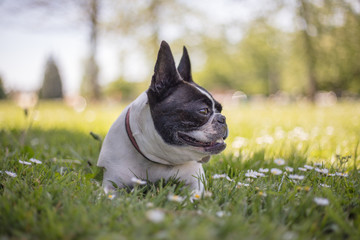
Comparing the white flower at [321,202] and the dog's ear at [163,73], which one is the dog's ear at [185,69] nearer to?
the dog's ear at [163,73]

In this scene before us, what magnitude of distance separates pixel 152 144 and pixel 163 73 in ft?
1.55

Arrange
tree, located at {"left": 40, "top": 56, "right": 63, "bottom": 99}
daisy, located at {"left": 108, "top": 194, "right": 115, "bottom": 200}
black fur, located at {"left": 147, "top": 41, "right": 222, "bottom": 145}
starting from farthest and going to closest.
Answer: tree, located at {"left": 40, "top": 56, "right": 63, "bottom": 99} < black fur, located at {"left": 147, "top": 41, "right": 222, "bottom": 145} < daisy, located at {"left": 108, "top": 194, "right": 115, "bottom": 200}

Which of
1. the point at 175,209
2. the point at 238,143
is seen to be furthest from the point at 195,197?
the point at 238,143

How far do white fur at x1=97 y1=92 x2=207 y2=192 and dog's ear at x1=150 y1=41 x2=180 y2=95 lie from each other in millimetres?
132

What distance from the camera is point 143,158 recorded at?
6.69ft

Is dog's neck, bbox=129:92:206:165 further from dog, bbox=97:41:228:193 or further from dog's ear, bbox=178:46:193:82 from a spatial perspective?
dog's ear, bbox=178:46:193:82

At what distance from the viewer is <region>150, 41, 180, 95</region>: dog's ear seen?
1918 millimetres

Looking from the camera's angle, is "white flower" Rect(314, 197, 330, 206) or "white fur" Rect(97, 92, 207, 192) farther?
"white fur" Rect(97, 92, 207, 192)

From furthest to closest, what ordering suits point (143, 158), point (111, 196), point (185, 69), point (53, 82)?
point (53, 82) < point (185, 69) < point (143, 158) < point (111, 196)

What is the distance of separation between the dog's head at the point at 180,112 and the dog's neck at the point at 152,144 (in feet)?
0.14

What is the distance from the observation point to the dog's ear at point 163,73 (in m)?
1.92

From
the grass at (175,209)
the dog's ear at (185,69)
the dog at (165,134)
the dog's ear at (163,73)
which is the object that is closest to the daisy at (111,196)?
the grass at (175,209)

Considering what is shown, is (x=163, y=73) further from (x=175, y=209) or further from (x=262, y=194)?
(x=262, y=194)

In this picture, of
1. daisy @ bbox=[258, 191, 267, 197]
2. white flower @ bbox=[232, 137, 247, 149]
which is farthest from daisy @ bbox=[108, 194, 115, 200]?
white flower @ bbox=[232, 137, 247, 149]
